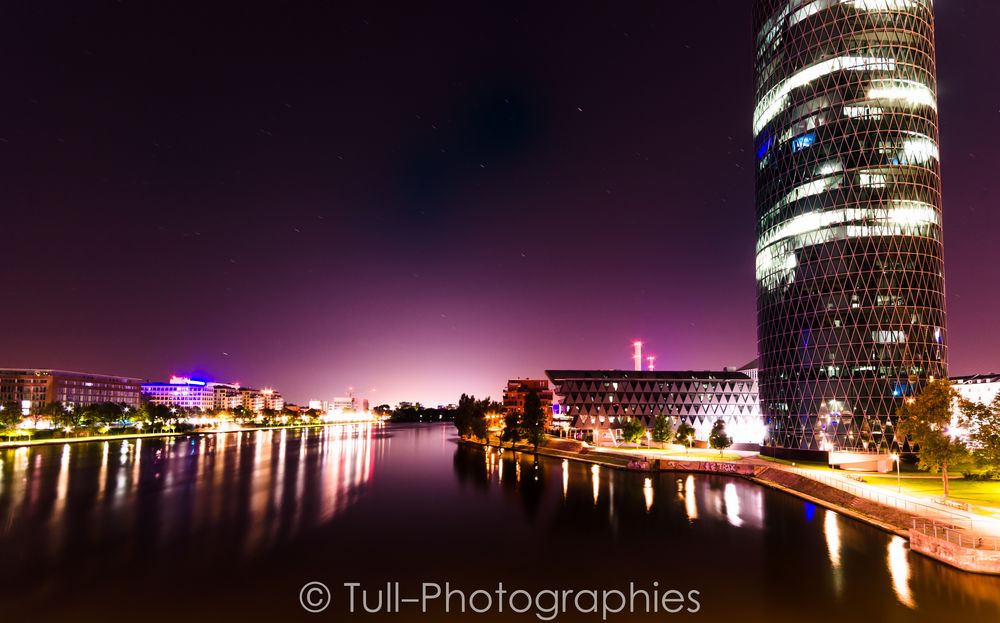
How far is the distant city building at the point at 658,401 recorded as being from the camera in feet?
507

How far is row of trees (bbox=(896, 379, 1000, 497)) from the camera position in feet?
171

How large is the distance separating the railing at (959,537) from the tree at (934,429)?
1315 cm

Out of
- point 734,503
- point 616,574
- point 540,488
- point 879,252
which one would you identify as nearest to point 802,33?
point 879,252

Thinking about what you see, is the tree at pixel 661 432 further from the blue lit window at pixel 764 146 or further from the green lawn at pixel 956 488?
the blue lit window at pixel 764 146

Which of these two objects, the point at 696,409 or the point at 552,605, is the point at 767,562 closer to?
the point at 552,605

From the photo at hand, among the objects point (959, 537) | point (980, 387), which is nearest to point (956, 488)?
point (959, 537)

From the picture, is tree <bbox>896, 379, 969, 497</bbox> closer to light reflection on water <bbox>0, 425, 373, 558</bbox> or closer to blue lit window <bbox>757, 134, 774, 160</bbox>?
light reflection on water <bbox>0, 425, 373, 558</bbox>

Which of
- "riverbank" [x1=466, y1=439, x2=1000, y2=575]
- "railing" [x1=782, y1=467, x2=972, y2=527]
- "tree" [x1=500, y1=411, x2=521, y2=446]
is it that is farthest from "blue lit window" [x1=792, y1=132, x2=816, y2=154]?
"tree" [x1=500, y1=411, x2=521, y2=446]

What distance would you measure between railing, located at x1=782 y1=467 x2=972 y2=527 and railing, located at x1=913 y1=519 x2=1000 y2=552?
8.56 ft

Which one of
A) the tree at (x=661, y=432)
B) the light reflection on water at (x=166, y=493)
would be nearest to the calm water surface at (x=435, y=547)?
the light reflection on water at (x=166, y=493)

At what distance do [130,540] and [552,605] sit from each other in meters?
37.2

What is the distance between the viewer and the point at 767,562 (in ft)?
137

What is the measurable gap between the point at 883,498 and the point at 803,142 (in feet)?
226

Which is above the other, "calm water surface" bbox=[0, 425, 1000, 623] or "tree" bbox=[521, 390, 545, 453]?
"tree" bbox=[521, 390, 545, 453]
